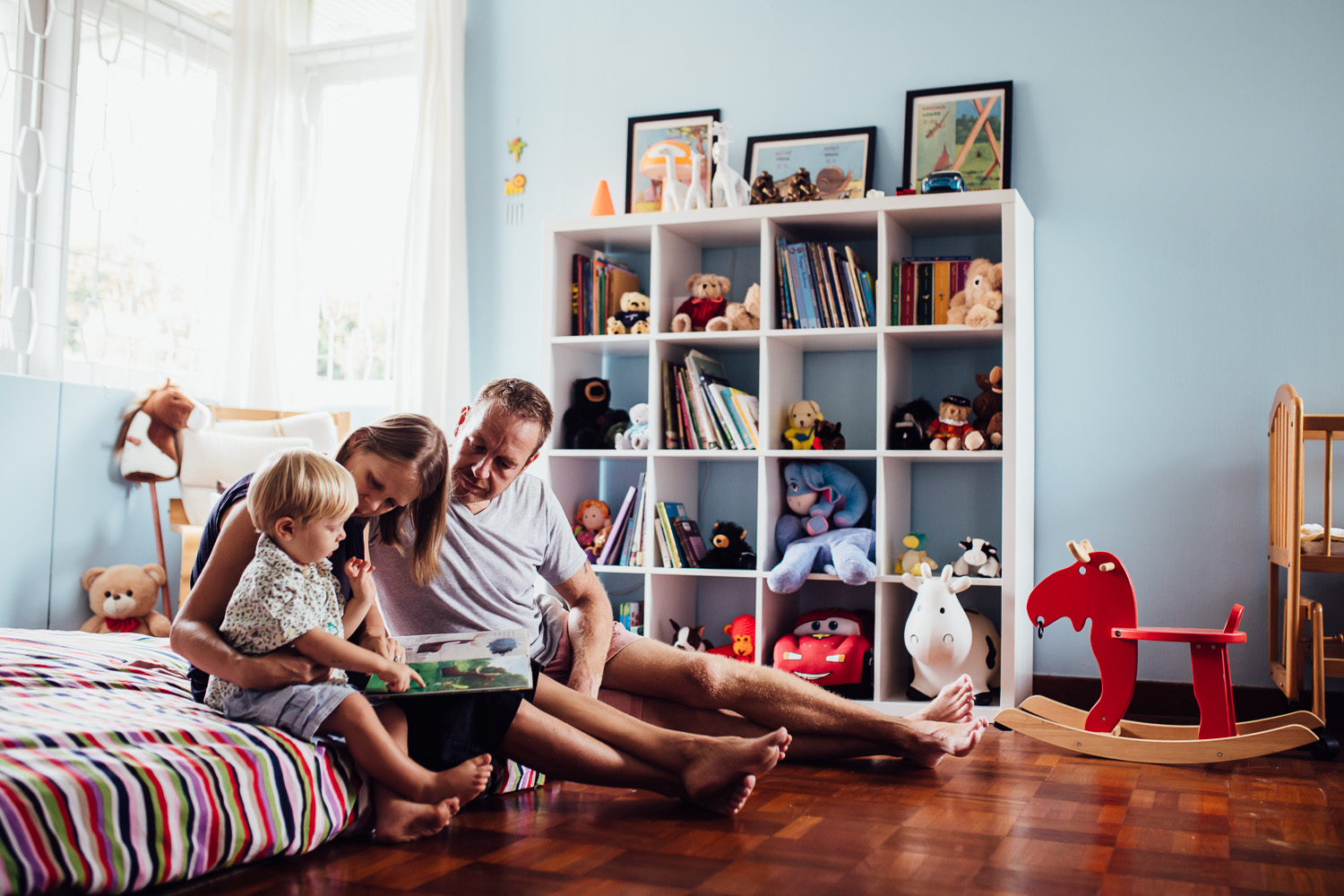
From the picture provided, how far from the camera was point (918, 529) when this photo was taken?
10.1 feet

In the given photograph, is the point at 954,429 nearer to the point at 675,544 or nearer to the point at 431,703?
the point at 675,544

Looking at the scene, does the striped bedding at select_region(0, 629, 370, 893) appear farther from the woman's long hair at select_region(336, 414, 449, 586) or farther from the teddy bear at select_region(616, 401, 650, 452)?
the teddy bear at select_region(616, 401, 650, 452)

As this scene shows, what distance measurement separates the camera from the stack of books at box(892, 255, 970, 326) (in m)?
2.90

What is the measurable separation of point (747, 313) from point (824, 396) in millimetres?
372

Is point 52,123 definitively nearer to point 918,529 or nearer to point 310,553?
point 310,553

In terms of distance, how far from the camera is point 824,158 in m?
3.19

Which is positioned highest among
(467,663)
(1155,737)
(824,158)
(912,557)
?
(824,158)

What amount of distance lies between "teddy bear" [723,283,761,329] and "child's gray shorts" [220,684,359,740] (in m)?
1.74

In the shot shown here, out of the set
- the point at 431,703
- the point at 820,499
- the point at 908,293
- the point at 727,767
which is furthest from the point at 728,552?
the point at 431,703

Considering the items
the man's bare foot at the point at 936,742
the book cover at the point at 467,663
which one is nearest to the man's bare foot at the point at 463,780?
the book cover at the point at 467,663

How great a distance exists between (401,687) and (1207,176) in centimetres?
243

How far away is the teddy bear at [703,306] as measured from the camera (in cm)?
306

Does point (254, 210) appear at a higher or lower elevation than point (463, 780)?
higher

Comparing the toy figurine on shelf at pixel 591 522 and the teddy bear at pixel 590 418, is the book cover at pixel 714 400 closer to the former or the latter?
the teddy bear at pixel 590 418
